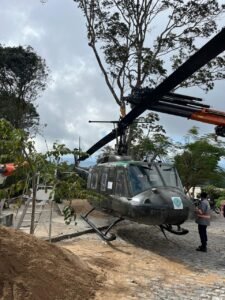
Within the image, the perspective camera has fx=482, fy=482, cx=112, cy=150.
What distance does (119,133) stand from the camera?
17.8 metres

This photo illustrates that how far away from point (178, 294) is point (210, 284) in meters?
1.26

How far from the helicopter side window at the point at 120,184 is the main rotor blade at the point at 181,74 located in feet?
7.55

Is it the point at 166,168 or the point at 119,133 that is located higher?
the point at 119,133

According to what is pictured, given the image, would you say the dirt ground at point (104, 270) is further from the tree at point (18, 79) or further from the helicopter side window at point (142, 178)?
the tree at point (18, 79)

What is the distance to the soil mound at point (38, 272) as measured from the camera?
7.05 meters

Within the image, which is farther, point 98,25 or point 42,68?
point 42,68

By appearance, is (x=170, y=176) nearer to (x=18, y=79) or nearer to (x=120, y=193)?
(x=120, y=193)

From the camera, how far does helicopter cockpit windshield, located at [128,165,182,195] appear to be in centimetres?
1352

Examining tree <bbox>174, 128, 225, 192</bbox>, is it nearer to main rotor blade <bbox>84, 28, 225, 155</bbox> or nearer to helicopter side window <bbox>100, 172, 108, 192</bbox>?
main rotor blade <bbox>84, 28, 225, 155</bbox>

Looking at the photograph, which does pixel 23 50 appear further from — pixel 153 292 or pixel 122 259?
pixel 153 292

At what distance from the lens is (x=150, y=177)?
1375 centimetres

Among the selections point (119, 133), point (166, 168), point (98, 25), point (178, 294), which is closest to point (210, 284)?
point (178, 294)

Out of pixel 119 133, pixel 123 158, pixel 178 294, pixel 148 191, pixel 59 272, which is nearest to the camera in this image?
pixel 59 272

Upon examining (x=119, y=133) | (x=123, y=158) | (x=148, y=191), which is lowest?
(x=148, y=191)
